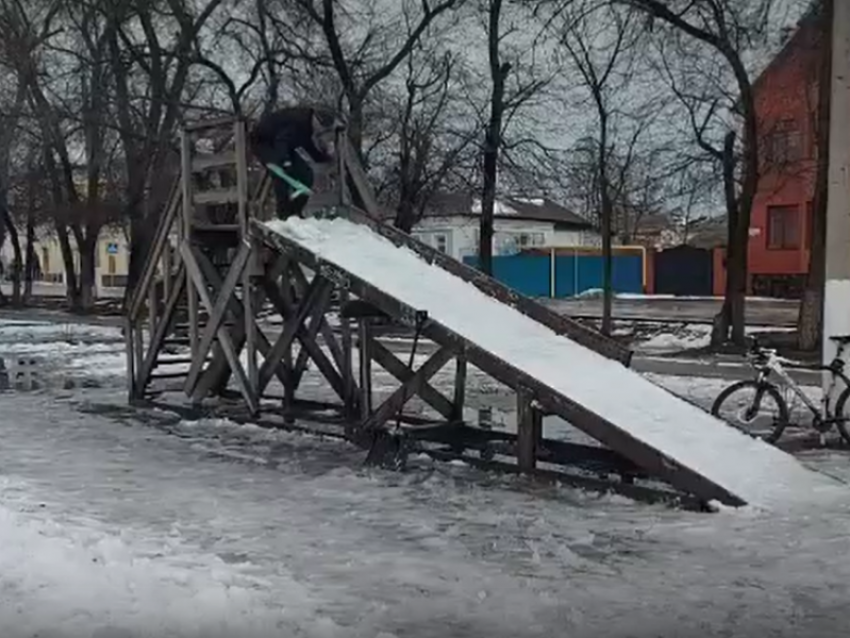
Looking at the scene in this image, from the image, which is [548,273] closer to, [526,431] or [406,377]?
[406,377]

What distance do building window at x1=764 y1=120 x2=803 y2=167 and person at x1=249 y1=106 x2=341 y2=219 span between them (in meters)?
15.6

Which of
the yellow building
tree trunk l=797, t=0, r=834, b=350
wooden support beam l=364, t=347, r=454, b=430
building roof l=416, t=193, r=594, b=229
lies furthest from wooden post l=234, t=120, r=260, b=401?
the yellow building

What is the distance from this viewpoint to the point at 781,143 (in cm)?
2627

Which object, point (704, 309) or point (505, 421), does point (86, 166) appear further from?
point (505, 421)

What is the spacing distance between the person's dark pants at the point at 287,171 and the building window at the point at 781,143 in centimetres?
1572

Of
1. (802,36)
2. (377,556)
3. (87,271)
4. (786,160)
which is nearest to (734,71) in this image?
(802,36)

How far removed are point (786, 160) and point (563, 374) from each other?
61.9 ft

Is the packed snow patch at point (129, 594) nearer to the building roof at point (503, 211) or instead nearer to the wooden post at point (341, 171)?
the wooden post at point (341, 171)

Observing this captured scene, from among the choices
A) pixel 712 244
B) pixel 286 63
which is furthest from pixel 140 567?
pixel 712 244

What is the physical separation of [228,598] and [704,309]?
110ft

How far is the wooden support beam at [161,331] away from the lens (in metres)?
12.7

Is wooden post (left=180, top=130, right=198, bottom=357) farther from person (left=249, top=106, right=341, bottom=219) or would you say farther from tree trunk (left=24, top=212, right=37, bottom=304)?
tree trunk (left=24, top=212, right=37, bottom=304)

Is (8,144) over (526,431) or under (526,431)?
over

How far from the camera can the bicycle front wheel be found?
34.4 ft
